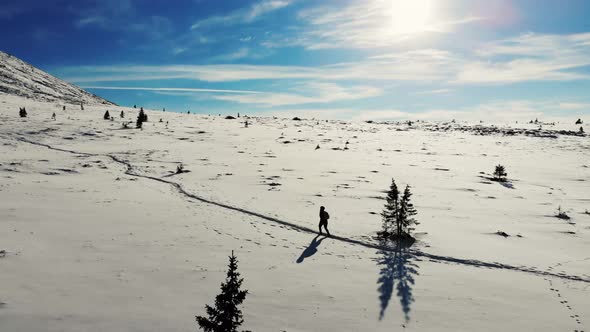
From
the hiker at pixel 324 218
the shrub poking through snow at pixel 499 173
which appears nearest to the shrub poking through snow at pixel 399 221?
the hiker at pixel 324 218

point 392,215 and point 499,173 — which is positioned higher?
point 499,173

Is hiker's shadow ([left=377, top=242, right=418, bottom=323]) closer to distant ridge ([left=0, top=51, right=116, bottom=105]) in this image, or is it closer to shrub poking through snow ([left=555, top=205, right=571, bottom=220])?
shrub poking through snow ([left=555, top=205, right=571, bottom=220])

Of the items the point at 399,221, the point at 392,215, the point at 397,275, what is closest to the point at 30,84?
the point at 392,215

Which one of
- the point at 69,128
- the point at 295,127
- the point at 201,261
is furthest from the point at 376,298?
the point at 295,127

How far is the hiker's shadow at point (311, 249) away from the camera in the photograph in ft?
51.3

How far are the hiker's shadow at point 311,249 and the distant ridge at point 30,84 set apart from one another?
219ft

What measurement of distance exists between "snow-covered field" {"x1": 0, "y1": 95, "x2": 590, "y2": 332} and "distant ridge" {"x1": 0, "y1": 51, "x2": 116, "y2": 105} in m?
38.3

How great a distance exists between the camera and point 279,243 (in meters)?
17.1

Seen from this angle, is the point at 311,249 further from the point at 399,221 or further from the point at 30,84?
the point at 30,84

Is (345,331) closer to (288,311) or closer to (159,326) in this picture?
(288,311)

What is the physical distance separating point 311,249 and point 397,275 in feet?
13.2

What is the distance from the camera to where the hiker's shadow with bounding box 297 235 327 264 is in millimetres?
15648

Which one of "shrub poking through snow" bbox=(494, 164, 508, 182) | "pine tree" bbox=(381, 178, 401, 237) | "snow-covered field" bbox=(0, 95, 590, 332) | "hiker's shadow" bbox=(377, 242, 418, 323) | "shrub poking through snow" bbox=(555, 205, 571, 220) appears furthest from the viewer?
"shrub poking through snow" bbox=(494, 164, 508, 182)

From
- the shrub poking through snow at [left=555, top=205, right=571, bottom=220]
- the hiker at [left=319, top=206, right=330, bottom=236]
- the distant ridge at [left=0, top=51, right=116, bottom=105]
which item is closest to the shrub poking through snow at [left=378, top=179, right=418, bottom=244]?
the hiker at [left=319, top=206, right=330, bottom=236]
